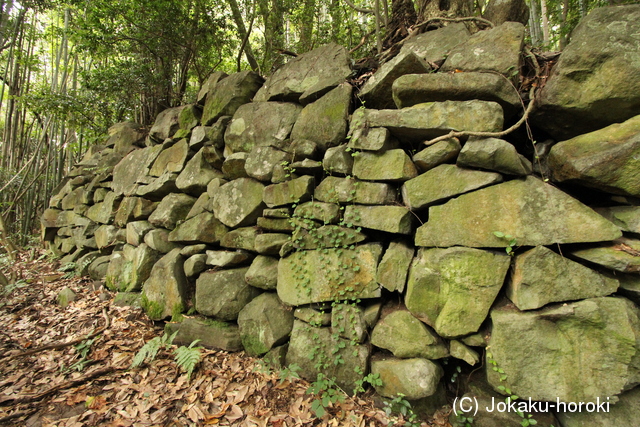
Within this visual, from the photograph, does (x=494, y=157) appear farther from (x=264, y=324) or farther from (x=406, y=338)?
(x=264, y=324)

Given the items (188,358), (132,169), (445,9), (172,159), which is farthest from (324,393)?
(132,169)

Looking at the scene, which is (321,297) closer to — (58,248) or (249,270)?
(249,270)

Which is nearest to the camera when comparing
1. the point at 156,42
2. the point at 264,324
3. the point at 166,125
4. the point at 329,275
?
the point at 329,275

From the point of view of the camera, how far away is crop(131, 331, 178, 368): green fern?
3.01 meters

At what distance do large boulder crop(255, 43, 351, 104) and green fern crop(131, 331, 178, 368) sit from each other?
312cm

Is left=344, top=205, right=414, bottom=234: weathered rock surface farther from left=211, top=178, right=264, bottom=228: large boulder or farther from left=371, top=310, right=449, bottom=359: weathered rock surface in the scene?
left=211, top=178, right=264, bottom=228: large boulder

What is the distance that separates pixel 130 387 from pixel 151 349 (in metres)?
0.42

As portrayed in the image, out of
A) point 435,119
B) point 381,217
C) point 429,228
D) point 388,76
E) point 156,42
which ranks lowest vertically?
point 429,228

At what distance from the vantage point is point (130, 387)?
9.02ft

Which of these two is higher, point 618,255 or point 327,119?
point 327,119

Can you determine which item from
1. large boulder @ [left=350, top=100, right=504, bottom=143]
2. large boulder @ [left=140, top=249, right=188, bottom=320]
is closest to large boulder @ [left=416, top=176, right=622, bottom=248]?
large boulder @ [left=350, top=100, right=504, bottom=143]

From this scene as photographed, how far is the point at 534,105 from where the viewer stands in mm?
2305

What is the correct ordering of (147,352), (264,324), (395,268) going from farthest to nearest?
(147,352)
(264,324)
(395,268)

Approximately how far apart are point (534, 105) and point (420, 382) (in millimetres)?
2340
